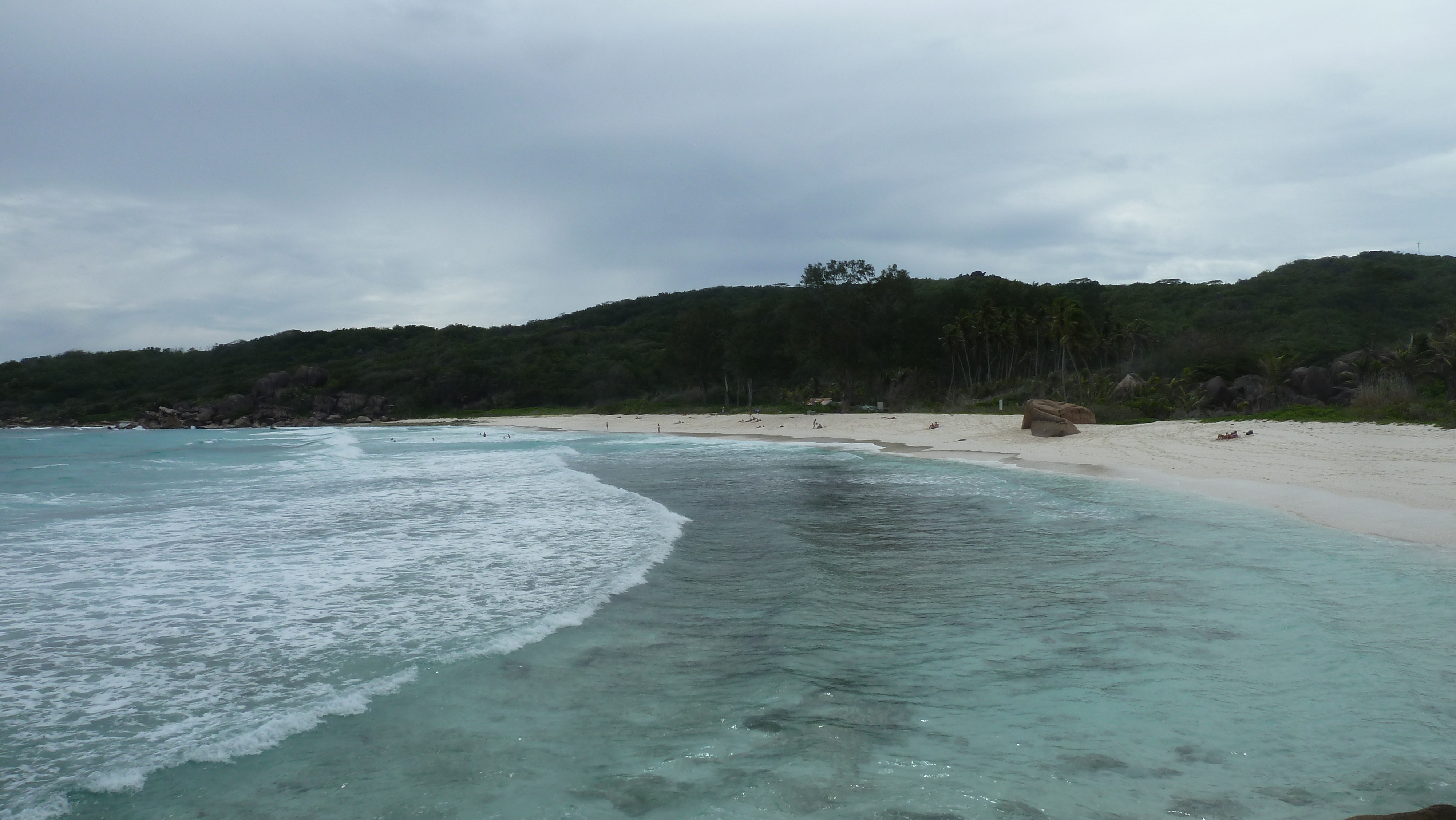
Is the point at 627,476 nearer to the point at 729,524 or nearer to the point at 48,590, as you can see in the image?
the point at 729,524

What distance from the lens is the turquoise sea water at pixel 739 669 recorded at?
12.5 feet

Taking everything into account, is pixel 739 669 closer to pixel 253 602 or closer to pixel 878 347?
pixel 253 602

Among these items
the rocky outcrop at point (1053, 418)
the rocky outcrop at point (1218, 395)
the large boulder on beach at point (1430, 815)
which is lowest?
the large boulder on beach at point (1430, 815)

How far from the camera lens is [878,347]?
49.6m

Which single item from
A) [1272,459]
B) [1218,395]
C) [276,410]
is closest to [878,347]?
[1218,395]

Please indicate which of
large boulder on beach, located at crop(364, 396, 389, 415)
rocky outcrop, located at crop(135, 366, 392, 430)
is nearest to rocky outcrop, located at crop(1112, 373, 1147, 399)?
rocky outcrop, located at crop(135, 366, 392, 430)

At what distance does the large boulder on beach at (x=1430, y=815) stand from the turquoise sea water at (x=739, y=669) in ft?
1.73

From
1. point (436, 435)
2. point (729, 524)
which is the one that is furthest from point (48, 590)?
point (436, 435)

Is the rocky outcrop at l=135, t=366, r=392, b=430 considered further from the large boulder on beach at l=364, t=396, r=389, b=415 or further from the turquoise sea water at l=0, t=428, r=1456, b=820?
the turquoise sea water at l=0, t=428, r=1456, b=820

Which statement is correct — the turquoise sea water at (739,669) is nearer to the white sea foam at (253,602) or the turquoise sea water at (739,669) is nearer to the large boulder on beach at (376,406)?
the white sea foam at (253,602)

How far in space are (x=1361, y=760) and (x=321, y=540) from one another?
11.3 m

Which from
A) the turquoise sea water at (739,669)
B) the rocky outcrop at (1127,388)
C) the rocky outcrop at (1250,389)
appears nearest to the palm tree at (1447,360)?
the rocky outcrop at (1250,389)

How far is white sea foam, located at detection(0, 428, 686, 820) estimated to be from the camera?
15.8 ft

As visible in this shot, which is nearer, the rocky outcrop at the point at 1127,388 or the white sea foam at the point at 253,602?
the white sea foam at the point at 253,602
